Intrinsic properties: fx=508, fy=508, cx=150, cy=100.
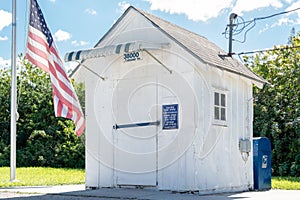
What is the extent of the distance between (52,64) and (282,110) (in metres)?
12.6

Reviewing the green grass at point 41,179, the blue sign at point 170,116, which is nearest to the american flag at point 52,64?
the blue sign at point 170,116

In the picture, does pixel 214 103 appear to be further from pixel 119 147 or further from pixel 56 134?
pixel 56 134

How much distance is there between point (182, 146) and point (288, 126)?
1110cm

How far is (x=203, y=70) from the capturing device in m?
11.5

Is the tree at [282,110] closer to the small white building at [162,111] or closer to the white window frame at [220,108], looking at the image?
the small white building at [162,111]

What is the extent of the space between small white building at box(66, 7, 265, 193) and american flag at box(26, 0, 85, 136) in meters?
0.35

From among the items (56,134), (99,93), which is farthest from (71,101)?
(56,134)

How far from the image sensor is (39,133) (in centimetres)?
2664

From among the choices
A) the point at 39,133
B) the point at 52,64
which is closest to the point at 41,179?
the point at 52,64

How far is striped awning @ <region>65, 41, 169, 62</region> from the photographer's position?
11266 mm

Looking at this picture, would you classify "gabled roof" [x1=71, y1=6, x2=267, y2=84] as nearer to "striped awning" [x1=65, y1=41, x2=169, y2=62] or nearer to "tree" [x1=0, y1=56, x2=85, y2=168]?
"striped awning" [x1=65, y1=41, x2=169, y2=62]

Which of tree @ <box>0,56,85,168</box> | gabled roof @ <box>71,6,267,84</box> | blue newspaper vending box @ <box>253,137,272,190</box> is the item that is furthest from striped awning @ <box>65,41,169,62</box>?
tree @ <box>0,56,85,168</box>

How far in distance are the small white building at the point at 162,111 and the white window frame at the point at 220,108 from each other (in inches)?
0.9

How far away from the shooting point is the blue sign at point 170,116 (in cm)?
1135
